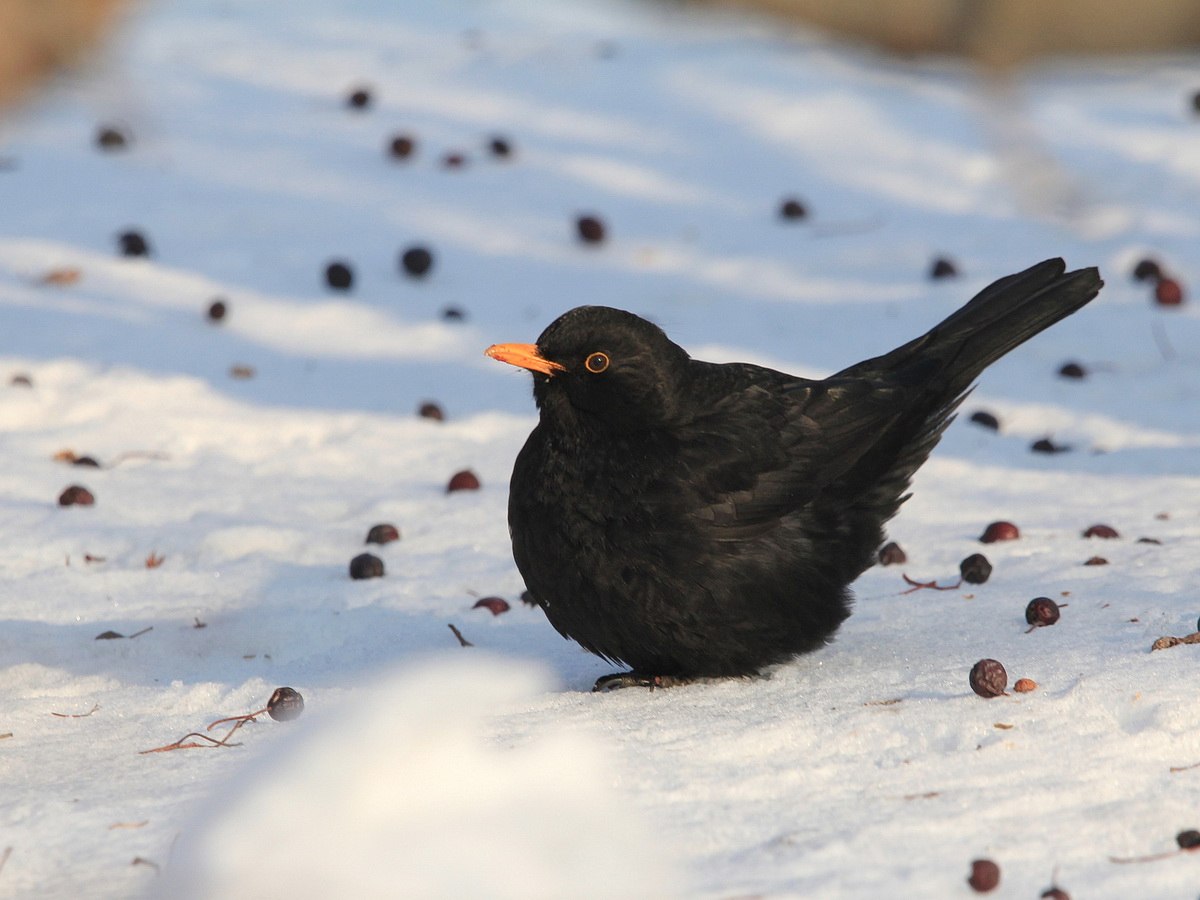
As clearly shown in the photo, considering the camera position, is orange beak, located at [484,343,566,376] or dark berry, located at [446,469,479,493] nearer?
orange beak, located at [484,343,566,376]

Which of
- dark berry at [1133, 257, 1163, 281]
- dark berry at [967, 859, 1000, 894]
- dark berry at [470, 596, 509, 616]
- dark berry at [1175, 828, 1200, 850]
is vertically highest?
dark berry at [1133, 257, 1163, 281]

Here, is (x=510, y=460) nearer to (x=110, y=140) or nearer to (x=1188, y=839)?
(x=1188, y=839)

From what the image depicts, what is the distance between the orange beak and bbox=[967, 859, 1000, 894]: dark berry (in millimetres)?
1981

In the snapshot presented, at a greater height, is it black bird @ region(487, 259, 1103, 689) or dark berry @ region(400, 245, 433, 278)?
dark berry @ region(400, 245, 433, 278)

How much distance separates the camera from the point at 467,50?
39.9 ft

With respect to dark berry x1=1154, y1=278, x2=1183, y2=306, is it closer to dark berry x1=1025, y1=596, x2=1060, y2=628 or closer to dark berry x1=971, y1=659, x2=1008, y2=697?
dark berry x1=1025, y1=596, x2=1060, y2=628

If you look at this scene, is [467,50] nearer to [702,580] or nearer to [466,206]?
[466,206]

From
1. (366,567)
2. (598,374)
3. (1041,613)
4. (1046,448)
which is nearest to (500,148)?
(1046,448)

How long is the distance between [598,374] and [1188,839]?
2.04m

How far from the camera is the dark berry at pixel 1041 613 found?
437 cm

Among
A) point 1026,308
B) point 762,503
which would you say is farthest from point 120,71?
point 1026,308

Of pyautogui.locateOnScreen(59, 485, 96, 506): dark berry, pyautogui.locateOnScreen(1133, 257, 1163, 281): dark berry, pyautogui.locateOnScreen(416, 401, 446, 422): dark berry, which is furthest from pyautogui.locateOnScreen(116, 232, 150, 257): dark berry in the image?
pyautogui.locateOnScreen(1133, 257, 1163, 281): dark berry

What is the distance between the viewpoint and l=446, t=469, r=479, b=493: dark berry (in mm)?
6180

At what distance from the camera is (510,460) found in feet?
21.7
